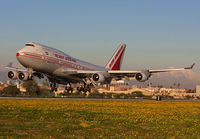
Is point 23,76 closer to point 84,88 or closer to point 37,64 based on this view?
point 37,64

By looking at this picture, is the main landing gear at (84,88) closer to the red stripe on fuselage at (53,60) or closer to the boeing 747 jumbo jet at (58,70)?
the boeing 747 jumbo jet at (58,70)

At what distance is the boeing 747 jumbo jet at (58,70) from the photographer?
52.8 meters

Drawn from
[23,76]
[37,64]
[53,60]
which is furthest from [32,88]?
[37,64]

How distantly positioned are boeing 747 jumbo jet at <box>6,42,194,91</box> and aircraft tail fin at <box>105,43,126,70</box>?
10.6m

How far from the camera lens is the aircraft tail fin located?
8506cm

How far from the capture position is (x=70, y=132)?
15.7 metres

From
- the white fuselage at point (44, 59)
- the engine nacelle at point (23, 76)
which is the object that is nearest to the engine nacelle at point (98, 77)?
the white fuselage at point (44, 59)

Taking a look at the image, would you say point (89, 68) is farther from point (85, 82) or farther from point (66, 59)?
point (66, 59)

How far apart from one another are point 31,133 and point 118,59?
241 feet

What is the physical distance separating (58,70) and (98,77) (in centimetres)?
879

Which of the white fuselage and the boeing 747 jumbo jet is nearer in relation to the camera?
the white fuselage

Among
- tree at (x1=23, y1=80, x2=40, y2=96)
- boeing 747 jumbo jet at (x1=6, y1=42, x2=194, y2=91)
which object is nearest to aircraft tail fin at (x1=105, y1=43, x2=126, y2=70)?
boeing 747 jumbo jet at (x1=6, y1=42, x2=194, y2=91)

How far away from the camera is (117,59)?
87250 mm

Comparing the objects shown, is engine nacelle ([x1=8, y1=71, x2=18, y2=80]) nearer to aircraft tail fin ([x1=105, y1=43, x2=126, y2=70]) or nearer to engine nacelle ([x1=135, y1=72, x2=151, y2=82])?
engine nacelle ([x1=135, y1=72, x2=151, y2=82])
